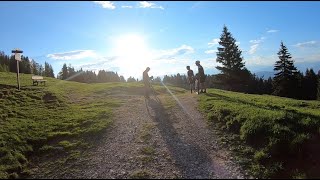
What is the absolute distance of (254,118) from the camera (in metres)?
13.5

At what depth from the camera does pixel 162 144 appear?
1266 cm

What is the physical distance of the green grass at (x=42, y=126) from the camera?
12.2 metres

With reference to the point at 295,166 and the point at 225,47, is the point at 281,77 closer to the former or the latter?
the point at 225,47

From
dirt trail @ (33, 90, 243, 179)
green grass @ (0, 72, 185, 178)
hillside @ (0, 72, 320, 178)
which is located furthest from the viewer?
green grass @ (0, 72, 185, 178)

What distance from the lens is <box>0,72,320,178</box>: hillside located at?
10.3 metres

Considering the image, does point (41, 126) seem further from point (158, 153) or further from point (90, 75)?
point (90, 75)

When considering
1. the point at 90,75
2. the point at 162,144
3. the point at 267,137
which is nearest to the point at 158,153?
the point at 162,144

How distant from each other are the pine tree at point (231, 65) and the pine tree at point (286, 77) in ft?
24.3

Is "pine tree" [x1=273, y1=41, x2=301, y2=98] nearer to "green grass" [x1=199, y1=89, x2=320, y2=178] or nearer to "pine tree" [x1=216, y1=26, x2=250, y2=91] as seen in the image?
"pine tree" [x1=216, y1=26, x2=250, y2=91]

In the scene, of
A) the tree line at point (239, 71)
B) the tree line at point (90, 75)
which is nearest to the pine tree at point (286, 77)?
the tree line at point (239, 71)

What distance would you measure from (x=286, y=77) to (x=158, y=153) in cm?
5353

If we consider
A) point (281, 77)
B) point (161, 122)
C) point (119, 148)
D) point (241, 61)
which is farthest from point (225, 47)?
point (119, 148)

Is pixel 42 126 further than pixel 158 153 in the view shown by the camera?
Yes

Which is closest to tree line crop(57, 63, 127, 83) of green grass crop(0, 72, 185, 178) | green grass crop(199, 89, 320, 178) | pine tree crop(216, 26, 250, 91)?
pine tree crop(216, 26, 250, 91)
